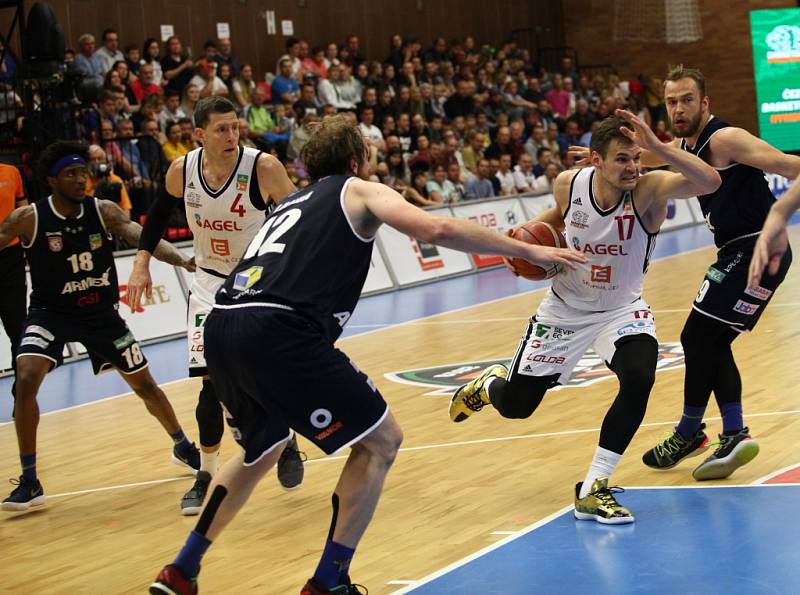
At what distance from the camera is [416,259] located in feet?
51.3

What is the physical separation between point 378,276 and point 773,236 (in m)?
11.2

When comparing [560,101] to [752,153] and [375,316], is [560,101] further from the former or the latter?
[752,153]

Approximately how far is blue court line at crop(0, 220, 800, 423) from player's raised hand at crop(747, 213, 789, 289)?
258 inches

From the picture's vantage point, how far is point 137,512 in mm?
6086

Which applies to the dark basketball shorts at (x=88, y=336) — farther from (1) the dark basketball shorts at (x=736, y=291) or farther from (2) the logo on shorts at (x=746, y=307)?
(2) the logo on shorts at (x=746, y=307)

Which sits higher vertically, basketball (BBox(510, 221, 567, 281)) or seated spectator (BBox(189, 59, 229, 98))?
seated spectator (BBox(189, 59, 229, 98))

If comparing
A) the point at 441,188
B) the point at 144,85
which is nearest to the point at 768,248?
the point at 144,85

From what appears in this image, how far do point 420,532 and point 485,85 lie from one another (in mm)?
17381

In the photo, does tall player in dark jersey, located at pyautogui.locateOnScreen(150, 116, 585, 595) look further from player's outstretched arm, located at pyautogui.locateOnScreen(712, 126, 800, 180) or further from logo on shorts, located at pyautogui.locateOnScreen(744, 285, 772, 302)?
logo on shorts, located at pyautogui.locateOnScreen(744, 285, 772, 302)

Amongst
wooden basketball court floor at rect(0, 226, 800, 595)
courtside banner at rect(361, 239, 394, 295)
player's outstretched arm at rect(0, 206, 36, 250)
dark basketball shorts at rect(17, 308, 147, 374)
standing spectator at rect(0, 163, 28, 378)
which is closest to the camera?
wooden basketball court floor at rect(0, 226, 800, 595)

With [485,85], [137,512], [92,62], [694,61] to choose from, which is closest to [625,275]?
[137,512]

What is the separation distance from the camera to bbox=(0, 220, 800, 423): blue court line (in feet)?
32.3

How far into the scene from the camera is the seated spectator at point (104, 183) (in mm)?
11664

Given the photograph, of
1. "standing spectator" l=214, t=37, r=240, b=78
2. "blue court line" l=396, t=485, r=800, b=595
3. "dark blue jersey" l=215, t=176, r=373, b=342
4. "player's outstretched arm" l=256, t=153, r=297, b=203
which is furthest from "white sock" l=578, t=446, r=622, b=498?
"standing spectator" l=214, t=37, r=240, b=78
